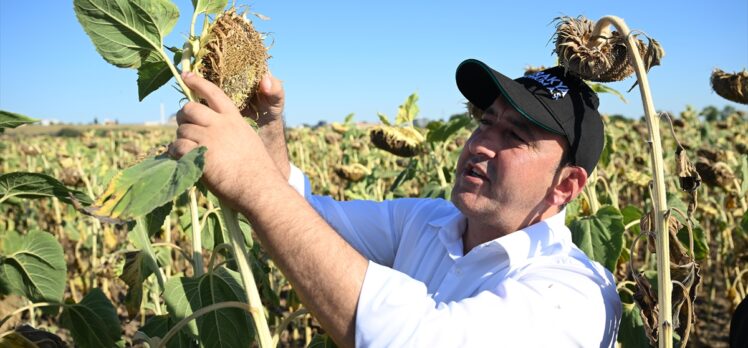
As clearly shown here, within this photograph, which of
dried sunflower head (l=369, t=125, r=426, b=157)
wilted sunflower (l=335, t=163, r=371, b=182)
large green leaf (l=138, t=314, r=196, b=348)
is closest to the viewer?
large green leaf (l=138, t=314, r=196, b=348)

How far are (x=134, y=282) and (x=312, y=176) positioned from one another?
703 centimetres

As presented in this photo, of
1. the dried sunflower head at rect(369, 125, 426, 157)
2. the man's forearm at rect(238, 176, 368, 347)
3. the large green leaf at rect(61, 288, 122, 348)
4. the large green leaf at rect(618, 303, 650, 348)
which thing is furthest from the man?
the dried sunflower head at rect(369, 125, 426, 157)

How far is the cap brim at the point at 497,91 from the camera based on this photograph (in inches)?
64.3

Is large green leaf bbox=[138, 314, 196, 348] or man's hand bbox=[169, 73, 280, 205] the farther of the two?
large green leaf bbox=[138, 314, 196, 348]

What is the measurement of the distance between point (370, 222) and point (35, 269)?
885 millimetres

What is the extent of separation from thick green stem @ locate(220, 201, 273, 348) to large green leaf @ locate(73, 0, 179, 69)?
32cm

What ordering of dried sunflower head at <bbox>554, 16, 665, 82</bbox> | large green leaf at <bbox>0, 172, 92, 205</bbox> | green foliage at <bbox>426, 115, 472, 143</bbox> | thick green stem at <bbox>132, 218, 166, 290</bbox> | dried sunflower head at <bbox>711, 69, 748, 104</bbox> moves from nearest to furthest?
dried sunflower head at <bbox>554, 16, 665, 82</bbox> < large green leaf at <bbox>0, 172, 92, 205</bbox> < thick green stem at <bbox>132, 218, 166, 290</bbox> < dried sunflower head at <bbox>711, 69, 748, 104</bbox> < green foliage at <bbox>426, 115, 472, 143</bbox>

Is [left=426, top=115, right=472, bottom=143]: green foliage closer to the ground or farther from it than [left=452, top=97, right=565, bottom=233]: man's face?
closer to the ground

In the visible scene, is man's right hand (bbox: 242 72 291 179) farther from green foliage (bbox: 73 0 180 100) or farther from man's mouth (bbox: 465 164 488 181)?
man's mouth (bbox: 465 164 488 181)

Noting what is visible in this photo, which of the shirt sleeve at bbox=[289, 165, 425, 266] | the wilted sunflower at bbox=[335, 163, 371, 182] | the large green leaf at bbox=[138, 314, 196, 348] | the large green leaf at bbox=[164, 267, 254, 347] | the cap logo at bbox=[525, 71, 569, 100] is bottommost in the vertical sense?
the wilted sunflower at bbox=[335, 163, 371, 182]

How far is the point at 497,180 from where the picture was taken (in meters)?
1.68

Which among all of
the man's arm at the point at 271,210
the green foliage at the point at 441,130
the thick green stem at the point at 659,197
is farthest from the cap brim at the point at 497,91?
the green foliage at the point at 441,130

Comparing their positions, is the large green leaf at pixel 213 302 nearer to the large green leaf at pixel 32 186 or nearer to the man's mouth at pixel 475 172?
the large green leaf at pixel 32 186

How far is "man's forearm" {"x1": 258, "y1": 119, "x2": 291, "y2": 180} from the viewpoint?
171 cm
